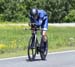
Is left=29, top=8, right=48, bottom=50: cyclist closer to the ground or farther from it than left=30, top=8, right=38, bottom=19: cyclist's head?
closer to the ground

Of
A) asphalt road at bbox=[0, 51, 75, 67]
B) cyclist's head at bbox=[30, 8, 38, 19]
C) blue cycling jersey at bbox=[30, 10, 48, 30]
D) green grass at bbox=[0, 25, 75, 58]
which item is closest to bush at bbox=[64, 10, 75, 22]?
green grass at bbox=[0, 25, 75, 58]

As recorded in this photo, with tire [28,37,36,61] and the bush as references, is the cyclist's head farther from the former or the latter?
the bush

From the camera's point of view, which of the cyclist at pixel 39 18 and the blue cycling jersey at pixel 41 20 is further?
the blue cycling jersey at pixel 41 20

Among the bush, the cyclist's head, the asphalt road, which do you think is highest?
the cyclist's head


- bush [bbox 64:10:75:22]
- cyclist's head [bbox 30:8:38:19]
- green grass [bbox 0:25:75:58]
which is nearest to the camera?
cyclist's head [bbox 30:8:38:19]

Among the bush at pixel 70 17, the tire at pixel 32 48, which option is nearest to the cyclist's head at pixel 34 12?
the tire at pixel 32 48

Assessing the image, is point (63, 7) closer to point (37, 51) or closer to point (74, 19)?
point (74, 19)

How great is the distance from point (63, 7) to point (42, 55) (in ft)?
265

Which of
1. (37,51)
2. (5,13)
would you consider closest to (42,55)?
(37,51)

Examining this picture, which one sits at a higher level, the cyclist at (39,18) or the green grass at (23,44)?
the cyclist at (39,18)

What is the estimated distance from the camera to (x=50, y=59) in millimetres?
14641

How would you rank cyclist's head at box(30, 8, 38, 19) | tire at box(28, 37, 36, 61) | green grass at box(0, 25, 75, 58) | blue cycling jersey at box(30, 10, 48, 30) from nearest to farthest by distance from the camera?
cyclist's head at box(30, 8, 38, 19)
blue cycling jersey at box(30, 10, 48, 30)
tire at box(28, 37, 36, 61)
green grass at box(0, 25, 75, 58)

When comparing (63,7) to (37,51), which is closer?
(37,51)

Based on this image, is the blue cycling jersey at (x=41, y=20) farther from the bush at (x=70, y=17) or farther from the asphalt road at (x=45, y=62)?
the bush at (x=70, y=17)
